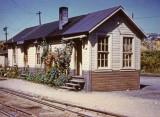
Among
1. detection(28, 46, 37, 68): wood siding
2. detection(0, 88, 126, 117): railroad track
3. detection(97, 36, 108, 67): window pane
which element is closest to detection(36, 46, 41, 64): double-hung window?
detection(28, 46, 37, 68): wood siding

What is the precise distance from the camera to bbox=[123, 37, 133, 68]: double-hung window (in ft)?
62.7

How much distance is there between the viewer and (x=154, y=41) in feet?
191

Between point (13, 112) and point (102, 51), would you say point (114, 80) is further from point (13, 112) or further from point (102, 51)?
point (13, 112)

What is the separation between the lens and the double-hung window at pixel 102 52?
58.9 feet

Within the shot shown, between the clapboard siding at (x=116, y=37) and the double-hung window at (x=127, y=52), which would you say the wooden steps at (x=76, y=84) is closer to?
the clapboard siding at (x=116, y=37)

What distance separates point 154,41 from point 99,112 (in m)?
49.5

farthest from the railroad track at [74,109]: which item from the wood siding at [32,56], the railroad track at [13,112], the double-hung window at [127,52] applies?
the wood siding at [32,56]

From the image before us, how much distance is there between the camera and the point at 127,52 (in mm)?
19078

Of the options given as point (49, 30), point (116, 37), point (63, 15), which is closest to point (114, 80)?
point (116, 37)

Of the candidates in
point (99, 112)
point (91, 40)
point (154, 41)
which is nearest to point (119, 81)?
point (91, 40)

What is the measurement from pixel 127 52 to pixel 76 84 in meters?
3.81

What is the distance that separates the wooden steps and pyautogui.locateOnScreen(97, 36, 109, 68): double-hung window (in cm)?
138

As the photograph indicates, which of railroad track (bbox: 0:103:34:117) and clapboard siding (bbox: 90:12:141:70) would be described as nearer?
railroad track (bbox: 0:103:34:117)

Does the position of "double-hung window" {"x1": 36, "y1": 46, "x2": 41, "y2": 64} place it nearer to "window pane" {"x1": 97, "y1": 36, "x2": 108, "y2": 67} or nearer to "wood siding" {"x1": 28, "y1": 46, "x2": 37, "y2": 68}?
"wood siding" {"x1": 28, "y1": 46, "x2": 37, "y2": 68}
